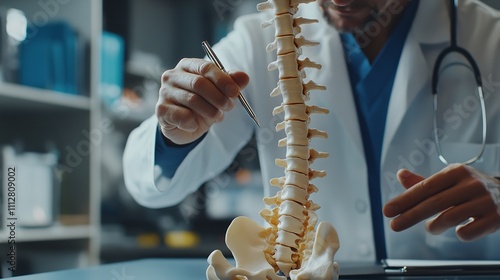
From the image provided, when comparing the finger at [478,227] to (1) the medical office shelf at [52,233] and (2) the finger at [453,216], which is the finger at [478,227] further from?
(1) the medical office shelf at [52,233]

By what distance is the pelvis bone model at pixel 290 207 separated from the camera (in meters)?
0.54

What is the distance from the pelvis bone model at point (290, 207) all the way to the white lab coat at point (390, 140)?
400 mm

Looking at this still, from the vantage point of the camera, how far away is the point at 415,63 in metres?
1.00

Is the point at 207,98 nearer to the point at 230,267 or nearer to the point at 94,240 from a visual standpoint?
the point at 230,267

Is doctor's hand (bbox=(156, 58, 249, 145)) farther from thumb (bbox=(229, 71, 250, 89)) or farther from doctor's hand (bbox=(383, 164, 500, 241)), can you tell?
doctor's hand (bbox=(383, 164, 500, 241))

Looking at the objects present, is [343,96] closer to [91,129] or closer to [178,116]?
[178,116]

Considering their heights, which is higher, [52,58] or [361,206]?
[52,58]

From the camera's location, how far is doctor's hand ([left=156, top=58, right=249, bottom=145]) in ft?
1.93

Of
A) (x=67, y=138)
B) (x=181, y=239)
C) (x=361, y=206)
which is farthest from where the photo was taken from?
(x=181, y=239)

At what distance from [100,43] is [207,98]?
1398mm

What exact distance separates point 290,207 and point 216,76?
16 cm

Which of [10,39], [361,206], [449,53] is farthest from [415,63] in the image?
[10,39]

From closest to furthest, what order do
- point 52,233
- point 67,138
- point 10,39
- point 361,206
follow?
point 361,206, point 10,39, point 52,233, point 67,138

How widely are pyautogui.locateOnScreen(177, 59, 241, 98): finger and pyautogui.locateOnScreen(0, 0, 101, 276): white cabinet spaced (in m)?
1.13
